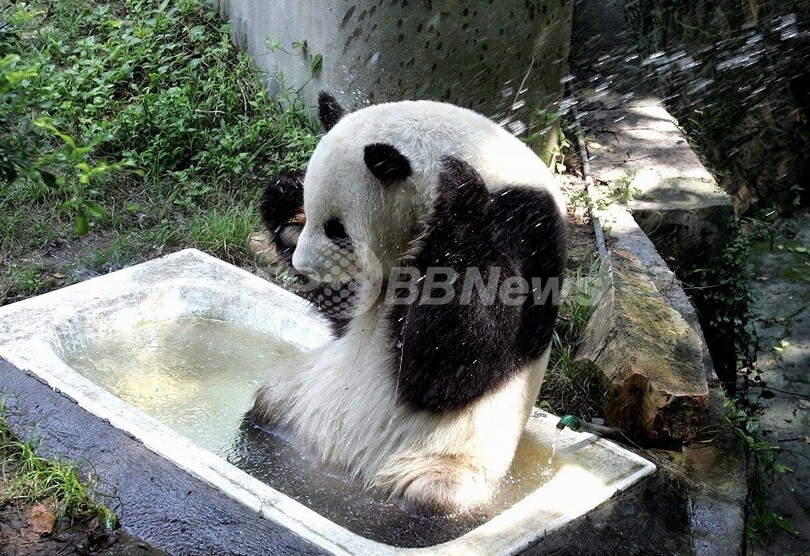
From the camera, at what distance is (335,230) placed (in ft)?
11.1

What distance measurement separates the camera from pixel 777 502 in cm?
620

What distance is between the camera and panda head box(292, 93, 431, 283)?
3230 mm

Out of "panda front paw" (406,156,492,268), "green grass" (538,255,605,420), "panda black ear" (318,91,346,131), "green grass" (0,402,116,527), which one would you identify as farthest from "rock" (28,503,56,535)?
"green grass" (538,255,605,420)

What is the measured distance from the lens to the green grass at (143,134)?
19.5 feet

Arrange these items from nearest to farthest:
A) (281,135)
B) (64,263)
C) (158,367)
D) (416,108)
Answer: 1. (416,108)
2. (158,367)
3. (64,263)
4. (281,135)

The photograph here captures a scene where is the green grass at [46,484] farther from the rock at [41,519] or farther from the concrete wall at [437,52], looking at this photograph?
the concrete wall at [437,52]

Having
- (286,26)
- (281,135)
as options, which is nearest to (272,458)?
(281,135)

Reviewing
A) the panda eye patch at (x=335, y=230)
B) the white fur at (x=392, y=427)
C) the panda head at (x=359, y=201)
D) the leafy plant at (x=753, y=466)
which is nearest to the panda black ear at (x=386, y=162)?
the panda head at (x=359, y=201)

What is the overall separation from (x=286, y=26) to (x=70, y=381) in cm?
380

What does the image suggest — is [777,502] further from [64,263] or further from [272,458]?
[64,263]

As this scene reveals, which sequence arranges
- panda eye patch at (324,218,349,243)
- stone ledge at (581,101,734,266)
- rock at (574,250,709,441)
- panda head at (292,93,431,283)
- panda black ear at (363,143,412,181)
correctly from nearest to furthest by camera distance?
panda black ear at (363,143,412,181) → panda head at (292,93,431,283) → panda eye patch at (324,218,349,243) → rock at (574,250,709,441) → stone ledge at (581,101,734,266)

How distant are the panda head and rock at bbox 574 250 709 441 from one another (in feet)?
4.56

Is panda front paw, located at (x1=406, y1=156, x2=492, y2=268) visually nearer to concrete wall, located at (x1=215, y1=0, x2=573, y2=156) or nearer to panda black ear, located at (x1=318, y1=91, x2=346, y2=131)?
panda black ear, located at (x1=318, y1=91, x2=346, y2=131)

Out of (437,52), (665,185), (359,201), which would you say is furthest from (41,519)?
(665,185)
